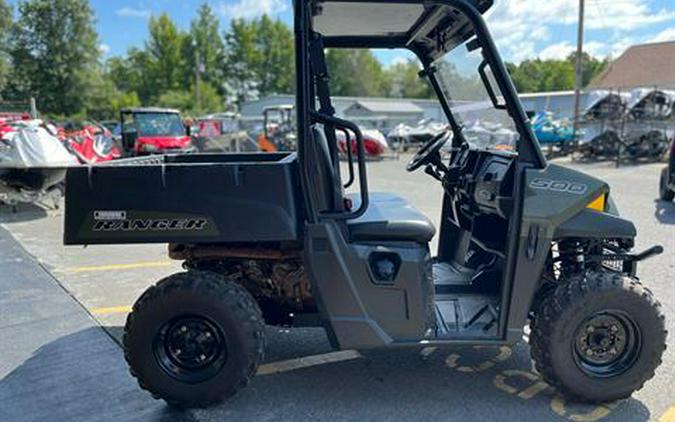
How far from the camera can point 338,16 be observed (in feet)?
10.8

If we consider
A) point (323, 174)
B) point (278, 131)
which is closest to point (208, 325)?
point (323, 174)

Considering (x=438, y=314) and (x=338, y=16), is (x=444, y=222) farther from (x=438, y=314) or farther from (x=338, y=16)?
(x=338, y=16)

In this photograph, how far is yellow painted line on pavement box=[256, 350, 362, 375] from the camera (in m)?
3.68

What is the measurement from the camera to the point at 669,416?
9.98 feet

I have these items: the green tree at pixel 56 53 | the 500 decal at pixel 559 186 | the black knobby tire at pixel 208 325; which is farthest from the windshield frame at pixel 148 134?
the green tree at pixel 56 53

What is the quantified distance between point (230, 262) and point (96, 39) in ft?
162

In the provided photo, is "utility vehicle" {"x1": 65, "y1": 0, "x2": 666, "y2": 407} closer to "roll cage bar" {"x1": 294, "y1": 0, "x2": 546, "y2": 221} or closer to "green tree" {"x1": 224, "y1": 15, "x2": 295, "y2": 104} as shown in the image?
"roll cage bar" {"x1": 294, "y1": 0, "x2": 546, "y2": 221}

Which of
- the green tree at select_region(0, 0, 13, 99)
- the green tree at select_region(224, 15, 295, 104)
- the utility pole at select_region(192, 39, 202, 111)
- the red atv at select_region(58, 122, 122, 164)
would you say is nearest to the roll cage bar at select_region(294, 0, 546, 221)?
the red atv at select_region(58, 122, 122, 164)

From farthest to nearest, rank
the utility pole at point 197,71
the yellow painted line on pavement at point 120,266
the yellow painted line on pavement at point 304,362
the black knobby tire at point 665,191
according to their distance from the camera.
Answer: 1. the utility pole at point 197,71
2. the black knobby tire at point 665,191
3. the yellow painted line on pavement at point 120,266
4. the yellow painted line on pavement at point 304,362

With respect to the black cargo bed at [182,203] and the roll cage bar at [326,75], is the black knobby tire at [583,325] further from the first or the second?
the black cargo bed at [182,203]

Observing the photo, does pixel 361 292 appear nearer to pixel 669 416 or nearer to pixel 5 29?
pixel 669 416

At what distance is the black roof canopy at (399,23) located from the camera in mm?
2967

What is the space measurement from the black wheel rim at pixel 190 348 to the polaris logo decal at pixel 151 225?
20.7 inches

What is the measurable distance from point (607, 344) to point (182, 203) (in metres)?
2.59
